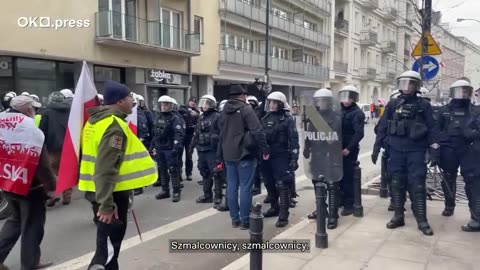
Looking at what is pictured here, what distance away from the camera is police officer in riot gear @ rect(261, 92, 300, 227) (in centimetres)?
628

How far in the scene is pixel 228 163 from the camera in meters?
6.10

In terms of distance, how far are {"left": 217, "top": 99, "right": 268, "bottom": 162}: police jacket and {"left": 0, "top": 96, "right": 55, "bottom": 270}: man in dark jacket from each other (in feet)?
7.45

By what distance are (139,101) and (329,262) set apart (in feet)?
20.4

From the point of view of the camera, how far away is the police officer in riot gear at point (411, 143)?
5.53 m

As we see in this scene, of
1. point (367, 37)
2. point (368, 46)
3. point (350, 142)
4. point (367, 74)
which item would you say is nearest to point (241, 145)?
point (350, 142)

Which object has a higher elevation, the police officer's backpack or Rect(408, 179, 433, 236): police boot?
the police officer's backpack

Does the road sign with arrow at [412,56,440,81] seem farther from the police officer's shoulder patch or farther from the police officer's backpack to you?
the police officer's shoulder patch

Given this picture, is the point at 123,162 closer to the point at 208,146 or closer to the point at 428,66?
the point at 208,146

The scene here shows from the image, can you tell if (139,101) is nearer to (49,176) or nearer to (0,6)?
(49,176)

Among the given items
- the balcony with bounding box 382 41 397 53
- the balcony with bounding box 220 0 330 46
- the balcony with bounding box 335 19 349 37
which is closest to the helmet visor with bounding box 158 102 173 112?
the balcony with bounding box 220 0 330 46

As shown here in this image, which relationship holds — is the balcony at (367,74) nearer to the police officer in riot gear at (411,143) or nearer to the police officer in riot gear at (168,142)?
the police officer in riot gear at (168,142)

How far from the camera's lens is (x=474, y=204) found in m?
5.84

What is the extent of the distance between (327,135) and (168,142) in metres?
3.27

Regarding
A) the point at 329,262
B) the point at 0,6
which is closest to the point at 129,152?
the point at 329,262
